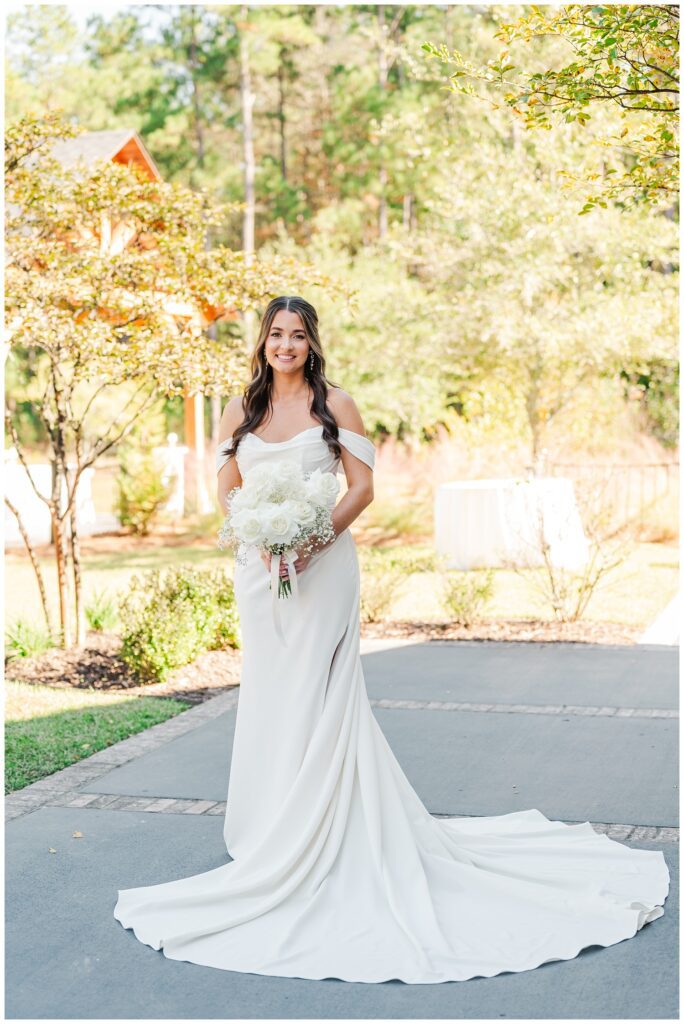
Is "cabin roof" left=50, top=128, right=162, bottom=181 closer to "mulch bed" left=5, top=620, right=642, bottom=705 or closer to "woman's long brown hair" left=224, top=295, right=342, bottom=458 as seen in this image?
"mulch bed" left=5, top=620, right=642, bottom=705

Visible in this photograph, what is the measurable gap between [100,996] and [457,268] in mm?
16460

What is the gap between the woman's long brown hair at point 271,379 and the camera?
176 inches

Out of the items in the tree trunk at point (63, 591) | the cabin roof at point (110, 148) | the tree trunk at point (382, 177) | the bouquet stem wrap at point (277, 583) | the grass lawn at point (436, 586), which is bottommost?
the grass lawn at point (436, 586)

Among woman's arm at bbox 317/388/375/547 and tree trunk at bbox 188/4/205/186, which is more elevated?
tree trunk at bbox 188/4/205/186

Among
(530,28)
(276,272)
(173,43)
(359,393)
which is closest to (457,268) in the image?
(359,393)

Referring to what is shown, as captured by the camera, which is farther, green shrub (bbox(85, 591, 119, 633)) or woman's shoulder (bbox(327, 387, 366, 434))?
green shrub (bbox(85, 591, 119, 633))

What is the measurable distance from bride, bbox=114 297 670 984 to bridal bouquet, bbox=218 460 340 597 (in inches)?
4.5

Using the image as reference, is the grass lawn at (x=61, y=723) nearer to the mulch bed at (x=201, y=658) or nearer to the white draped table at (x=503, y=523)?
the mulch bed at (x=201, y=658)

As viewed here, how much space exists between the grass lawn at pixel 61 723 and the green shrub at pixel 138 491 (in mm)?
11344

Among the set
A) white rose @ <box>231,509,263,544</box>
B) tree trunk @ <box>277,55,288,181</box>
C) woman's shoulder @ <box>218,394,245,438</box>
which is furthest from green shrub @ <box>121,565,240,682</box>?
tree trunk @ <box>277,55,288,181</box>

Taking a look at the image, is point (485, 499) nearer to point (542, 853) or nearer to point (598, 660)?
point (598, 660)

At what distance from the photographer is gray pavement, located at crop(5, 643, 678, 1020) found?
3506 millimetres

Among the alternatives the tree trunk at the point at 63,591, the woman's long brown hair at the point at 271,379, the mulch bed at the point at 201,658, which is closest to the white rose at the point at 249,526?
the woman's long brown hair at the point at 271,379

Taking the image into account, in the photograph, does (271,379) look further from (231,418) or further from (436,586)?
(436,586)
